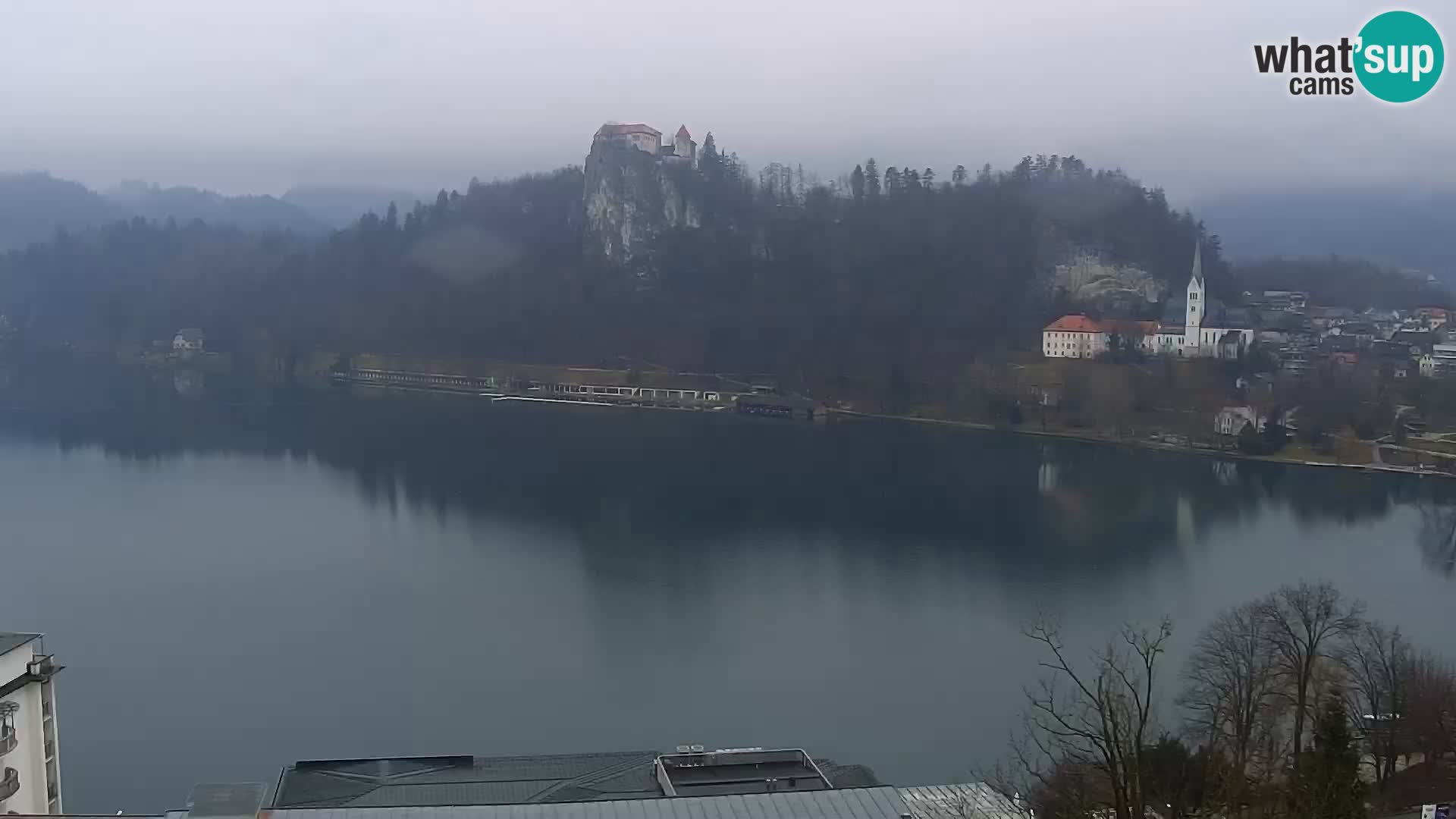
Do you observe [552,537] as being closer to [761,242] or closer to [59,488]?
[59,488]

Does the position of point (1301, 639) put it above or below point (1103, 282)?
below

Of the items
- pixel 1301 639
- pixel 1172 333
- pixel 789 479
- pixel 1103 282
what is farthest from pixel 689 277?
pixel 1301 639

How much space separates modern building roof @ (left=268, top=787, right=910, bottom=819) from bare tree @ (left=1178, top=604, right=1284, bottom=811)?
3.28ft

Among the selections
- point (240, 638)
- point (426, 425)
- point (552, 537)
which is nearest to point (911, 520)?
point (552, 537)

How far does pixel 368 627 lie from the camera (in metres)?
5.44

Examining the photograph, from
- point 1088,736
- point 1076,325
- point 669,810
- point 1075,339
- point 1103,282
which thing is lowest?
point 669,810

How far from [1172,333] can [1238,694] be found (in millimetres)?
12664

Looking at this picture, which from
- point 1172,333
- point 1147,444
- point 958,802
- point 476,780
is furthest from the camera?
point 1172,333

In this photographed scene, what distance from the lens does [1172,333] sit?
15.2 metres

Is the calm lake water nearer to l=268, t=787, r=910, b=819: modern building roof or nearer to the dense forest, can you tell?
l=268, t=787, r=910, b=819: modern building roof

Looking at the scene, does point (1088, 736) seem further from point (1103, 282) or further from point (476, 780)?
point (1103, 282)

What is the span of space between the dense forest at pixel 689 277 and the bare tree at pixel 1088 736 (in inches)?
420

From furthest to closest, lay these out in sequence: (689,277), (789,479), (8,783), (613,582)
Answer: (689,277)
(789,479)
(613,582)
(8,783)

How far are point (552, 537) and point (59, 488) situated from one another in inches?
157
